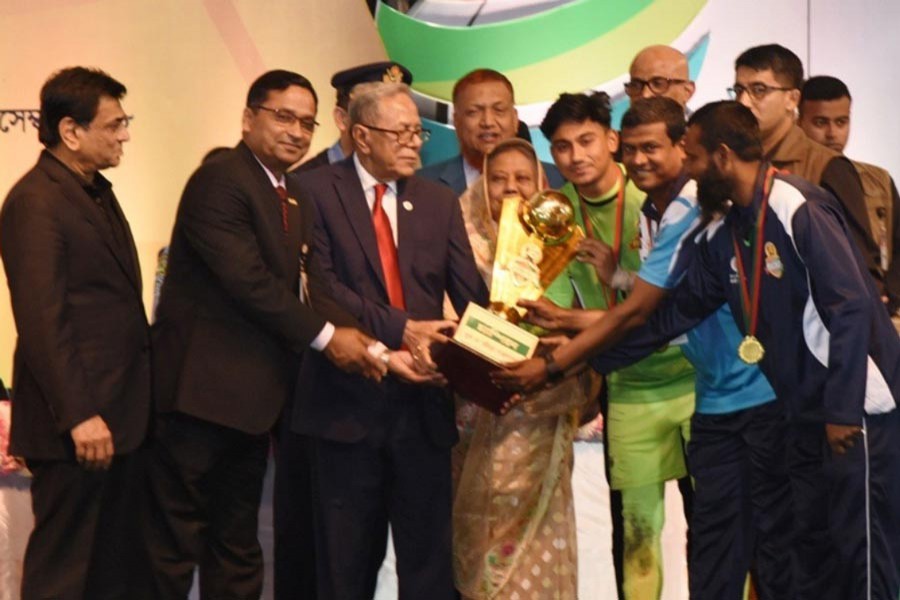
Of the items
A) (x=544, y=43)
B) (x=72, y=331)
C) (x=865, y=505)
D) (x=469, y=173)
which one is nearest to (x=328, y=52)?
(x=544, y=43)

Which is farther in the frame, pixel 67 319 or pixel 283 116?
pixel 283 116

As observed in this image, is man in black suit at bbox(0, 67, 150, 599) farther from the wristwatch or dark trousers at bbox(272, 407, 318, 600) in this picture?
the wristwatch

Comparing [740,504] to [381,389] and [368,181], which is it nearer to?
[381,389]

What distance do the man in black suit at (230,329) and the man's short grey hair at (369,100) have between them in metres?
0.13

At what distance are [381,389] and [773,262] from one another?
116 cm

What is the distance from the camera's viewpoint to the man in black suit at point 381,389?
419cm

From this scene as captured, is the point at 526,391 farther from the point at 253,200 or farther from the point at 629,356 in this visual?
the point at 253,200

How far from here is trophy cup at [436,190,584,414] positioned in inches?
164

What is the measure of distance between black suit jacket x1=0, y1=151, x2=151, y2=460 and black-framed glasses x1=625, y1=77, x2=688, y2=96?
186cm

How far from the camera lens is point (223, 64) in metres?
6.46

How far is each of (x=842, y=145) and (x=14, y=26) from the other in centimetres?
Answer: 345

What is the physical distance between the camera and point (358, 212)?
14.0 feet

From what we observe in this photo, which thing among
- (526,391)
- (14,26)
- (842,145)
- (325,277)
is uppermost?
(14,26)

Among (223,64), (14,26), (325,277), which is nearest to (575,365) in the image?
(325,277)
